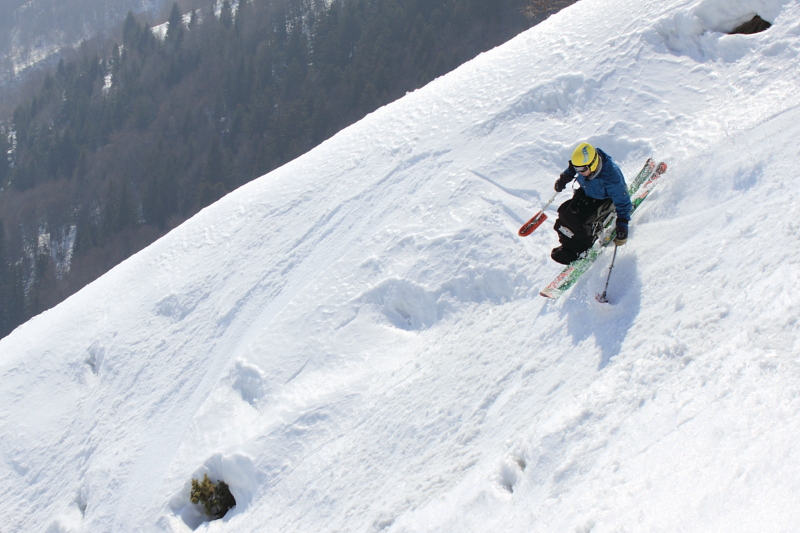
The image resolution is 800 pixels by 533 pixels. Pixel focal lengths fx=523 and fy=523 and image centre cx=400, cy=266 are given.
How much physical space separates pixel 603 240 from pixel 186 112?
95611 mm

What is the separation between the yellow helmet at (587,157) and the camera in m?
6.57

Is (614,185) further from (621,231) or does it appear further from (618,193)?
(621,231)

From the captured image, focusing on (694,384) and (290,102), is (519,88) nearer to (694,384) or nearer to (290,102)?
(694,384)

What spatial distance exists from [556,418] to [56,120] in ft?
395

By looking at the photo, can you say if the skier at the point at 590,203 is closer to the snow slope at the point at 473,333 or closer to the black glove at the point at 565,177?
the black glove at the point at 565,177

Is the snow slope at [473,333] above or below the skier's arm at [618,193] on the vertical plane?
below

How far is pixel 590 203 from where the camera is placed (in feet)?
23.4

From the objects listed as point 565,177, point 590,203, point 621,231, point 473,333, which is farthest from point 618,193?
point 473,333

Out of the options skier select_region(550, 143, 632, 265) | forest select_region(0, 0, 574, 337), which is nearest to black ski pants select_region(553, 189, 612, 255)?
skier select_region(550, 143, 632, 265)

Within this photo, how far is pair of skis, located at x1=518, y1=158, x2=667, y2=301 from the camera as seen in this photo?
24.2 feet

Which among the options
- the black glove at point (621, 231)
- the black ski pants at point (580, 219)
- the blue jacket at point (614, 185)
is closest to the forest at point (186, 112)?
the black ski pants at point (580, 219)

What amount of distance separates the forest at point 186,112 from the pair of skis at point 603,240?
61.5 metres

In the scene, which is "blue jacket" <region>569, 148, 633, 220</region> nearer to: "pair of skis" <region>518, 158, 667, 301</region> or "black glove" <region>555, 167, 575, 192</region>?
"pair of skis" <region>518, 158, 667, 301</region>

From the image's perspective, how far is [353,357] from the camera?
9.65m
